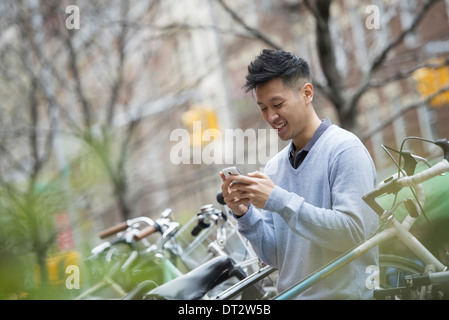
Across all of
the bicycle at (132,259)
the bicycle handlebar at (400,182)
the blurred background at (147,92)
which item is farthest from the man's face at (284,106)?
the blurred background at (147,92)

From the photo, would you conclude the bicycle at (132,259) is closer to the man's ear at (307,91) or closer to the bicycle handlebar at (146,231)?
the bicycle handlebar at (146,231)

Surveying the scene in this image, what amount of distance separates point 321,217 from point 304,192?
224mm

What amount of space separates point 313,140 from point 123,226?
5.48ft

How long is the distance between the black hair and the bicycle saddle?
0.94 metres

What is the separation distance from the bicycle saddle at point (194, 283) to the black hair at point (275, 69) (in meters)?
0.94

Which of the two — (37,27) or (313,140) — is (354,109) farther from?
(37,27)

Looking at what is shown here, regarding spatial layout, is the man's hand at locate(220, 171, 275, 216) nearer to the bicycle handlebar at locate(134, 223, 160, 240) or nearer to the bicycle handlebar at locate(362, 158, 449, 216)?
the bicycle handlebar at locate(362, 158, 449, 216)

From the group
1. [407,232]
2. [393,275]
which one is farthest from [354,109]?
[407,232]

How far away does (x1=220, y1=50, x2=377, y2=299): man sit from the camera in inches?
67.1

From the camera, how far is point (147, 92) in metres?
8.77

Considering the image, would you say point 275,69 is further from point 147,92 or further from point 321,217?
point 147,92

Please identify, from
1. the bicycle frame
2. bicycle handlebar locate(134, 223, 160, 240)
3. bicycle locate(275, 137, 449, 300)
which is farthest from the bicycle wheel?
bicycle handlebar locate(134, 223, 160, 240)
